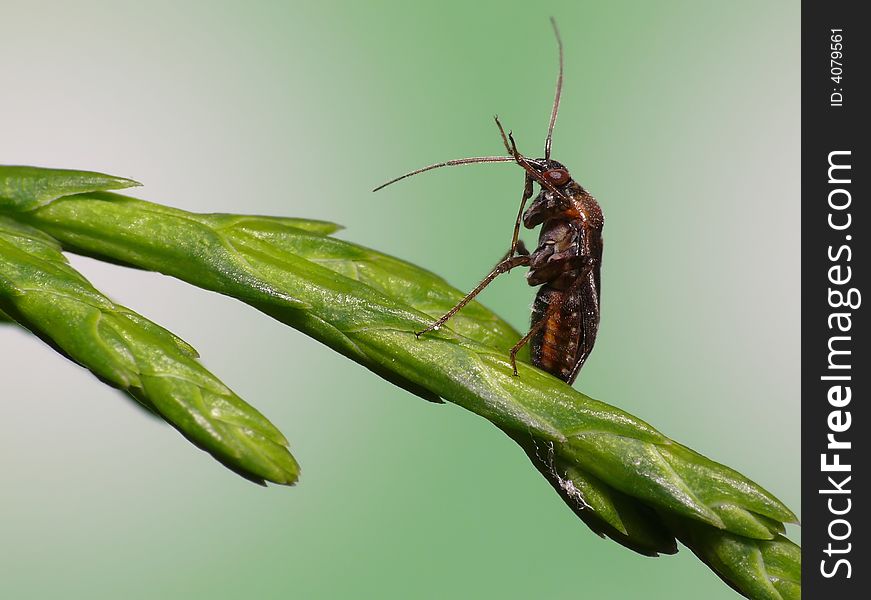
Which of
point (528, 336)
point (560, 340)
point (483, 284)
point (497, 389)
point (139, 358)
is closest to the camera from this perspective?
point (139, 358)

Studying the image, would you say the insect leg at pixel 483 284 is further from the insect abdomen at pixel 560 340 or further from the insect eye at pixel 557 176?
the insect eye at pixel 557 176

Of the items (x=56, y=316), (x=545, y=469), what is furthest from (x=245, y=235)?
(x=545, y=469)

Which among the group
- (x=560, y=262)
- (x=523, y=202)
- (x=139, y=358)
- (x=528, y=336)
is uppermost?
(x=523, y=202)

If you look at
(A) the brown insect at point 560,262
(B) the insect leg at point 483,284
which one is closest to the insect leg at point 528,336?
(A) the brown insect at point 560,262

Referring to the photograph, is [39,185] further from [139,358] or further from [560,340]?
[560,340]

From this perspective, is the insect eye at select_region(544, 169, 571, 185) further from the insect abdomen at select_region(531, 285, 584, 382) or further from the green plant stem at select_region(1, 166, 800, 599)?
the green plant stem at select_region(1, 166, 800, 599)

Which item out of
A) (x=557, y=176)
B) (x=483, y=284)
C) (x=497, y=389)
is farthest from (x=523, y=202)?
(x=497, y=389)
